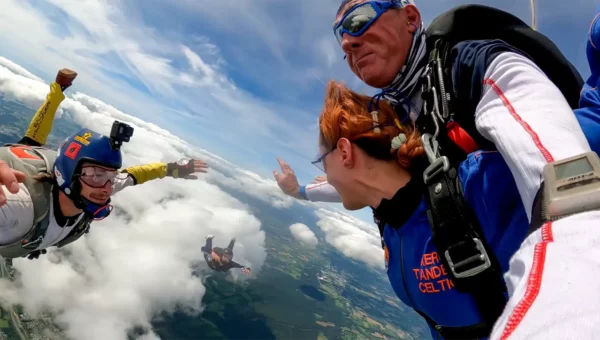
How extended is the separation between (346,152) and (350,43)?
28.5 inches

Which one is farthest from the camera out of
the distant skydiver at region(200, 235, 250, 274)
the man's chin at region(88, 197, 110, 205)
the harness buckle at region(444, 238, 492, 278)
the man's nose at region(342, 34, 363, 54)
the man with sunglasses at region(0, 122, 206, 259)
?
the distant skydiver at region(200, 235, 250, 274)

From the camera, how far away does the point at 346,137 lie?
1713 mm

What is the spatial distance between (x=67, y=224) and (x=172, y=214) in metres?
187

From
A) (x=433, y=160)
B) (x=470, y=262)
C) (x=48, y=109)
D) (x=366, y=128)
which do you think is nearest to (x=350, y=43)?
(x=366, y=128)

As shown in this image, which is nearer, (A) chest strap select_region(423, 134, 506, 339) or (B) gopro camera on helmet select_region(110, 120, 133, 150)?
(A) chest strap select_region(423, 134, 506, 339)

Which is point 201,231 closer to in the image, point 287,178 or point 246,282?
point 246,282

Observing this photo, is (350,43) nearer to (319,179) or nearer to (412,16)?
(412,16)

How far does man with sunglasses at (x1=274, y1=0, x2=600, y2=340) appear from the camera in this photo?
1.64ft

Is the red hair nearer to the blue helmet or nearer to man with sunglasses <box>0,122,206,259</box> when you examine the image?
man with sunglasses <box>0,122,206,259</box>

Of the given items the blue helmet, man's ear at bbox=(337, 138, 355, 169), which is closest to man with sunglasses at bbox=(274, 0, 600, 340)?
man's ear at bbox=(337, 138, 355, 169)

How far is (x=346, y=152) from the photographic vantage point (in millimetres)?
1710

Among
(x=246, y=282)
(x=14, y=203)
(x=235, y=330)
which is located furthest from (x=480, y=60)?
(x=246, y=282)

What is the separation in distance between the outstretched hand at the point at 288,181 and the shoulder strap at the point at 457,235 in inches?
94.5

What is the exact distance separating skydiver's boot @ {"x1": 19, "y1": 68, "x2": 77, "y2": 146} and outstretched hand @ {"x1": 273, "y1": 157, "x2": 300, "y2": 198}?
4.86 metres
